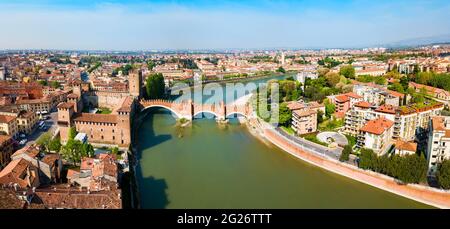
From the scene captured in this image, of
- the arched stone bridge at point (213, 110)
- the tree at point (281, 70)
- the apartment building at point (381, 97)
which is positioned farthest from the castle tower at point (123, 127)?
the tree at point (281, 70)

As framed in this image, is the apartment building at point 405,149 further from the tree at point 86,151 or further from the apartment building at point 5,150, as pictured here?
the apartment building at point 5,150

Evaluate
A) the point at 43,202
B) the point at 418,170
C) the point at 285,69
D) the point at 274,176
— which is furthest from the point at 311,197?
the point at 285,69

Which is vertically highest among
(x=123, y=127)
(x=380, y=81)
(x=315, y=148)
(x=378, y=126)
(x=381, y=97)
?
(x=380, y=81)

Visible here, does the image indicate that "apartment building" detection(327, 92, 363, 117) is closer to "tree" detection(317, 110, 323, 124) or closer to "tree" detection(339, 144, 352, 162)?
"tree" detection(317, 110, 323, 124)

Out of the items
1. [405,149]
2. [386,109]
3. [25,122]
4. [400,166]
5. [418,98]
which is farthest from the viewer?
[418,98]

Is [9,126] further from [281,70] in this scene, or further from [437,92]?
[281,70]

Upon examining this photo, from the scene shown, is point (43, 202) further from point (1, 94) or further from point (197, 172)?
point (1, 94)

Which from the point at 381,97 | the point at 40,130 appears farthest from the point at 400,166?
the point at 40,130
